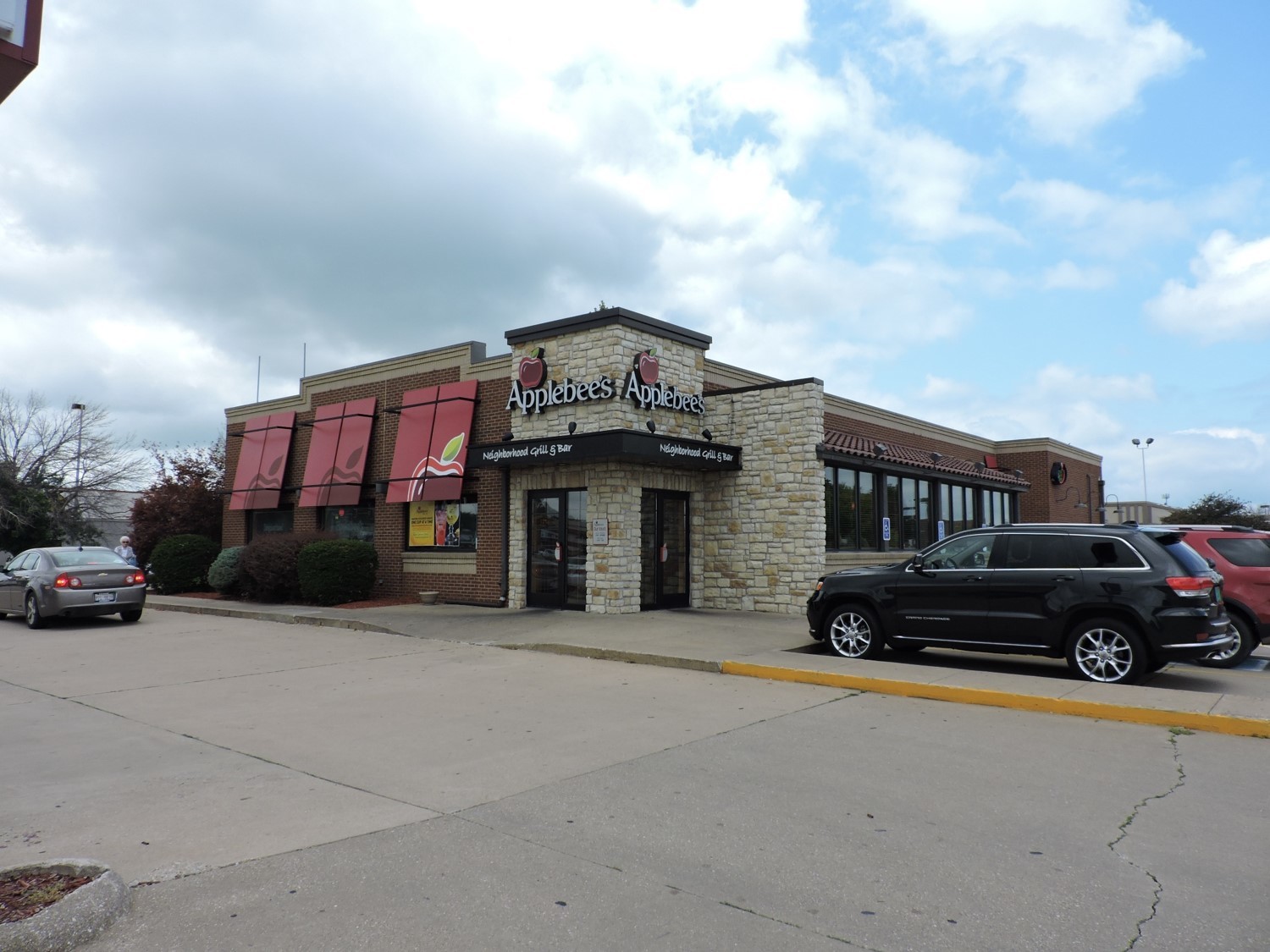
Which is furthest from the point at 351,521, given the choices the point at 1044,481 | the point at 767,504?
the point at 1044,481

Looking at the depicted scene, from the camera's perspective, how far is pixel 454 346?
19.5 m

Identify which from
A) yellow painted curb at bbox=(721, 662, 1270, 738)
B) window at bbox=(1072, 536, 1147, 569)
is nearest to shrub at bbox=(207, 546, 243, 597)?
yellow painted curb at bbox=(721, 662, 1270, 738)

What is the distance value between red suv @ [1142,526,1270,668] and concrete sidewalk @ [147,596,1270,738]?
43 centimetres

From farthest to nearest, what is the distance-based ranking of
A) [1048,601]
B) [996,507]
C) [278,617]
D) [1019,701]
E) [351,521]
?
[996,507]
[351,521]
[278,617]
[1048,601]
[1019,701]

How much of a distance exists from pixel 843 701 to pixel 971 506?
753 inches

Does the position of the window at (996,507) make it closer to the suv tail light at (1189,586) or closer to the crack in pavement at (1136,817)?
the suv tail light at (1189,586)

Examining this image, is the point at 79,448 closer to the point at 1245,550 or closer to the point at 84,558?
the point at 84,558

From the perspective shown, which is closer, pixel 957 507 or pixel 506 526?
pixel 506 526

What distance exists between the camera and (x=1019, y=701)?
8609 millimetres

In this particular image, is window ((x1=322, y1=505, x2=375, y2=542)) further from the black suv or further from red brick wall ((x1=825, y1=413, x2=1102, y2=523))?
red brick wall ((x1=825, y1=413, x2=1102, y2=523))

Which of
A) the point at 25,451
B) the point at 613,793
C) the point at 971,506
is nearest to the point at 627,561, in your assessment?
the point at 613,793

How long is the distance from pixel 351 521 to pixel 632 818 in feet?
58.7

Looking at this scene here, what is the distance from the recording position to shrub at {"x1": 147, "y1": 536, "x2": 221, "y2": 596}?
23.6 metres

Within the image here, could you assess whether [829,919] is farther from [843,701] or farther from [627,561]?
[627,561]
